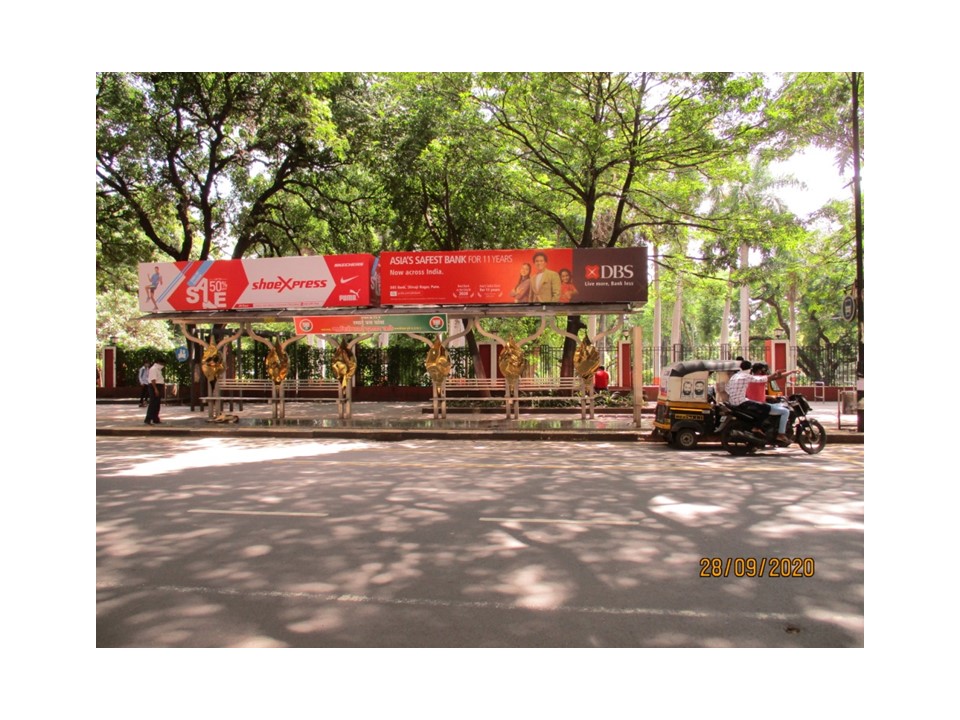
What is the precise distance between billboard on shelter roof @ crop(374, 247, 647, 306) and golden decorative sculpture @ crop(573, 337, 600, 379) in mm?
1452

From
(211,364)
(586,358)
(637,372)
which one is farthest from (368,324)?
(637,372)

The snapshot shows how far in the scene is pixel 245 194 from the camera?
21.7 m

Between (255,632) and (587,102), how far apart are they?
17.6 metres

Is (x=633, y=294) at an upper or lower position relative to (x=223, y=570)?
upper

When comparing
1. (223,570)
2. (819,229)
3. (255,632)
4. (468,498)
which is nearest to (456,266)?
(468,498)

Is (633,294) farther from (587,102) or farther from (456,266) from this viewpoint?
(587,102)

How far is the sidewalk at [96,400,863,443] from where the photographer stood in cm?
1345

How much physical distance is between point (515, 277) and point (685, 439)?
→ 17.7ft

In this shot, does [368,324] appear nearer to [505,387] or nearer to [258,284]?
[258,284]

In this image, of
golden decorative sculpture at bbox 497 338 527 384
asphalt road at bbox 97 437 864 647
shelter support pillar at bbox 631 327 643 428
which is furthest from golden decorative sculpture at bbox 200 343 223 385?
shelter support pillar at bbox 631 327 643 428

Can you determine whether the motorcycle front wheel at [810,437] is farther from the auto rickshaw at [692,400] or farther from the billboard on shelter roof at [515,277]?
the billboard on shelter roof at [515,277]

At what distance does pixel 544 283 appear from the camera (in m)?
14.4

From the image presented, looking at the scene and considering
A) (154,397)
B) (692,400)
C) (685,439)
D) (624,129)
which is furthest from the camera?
(624,129)
